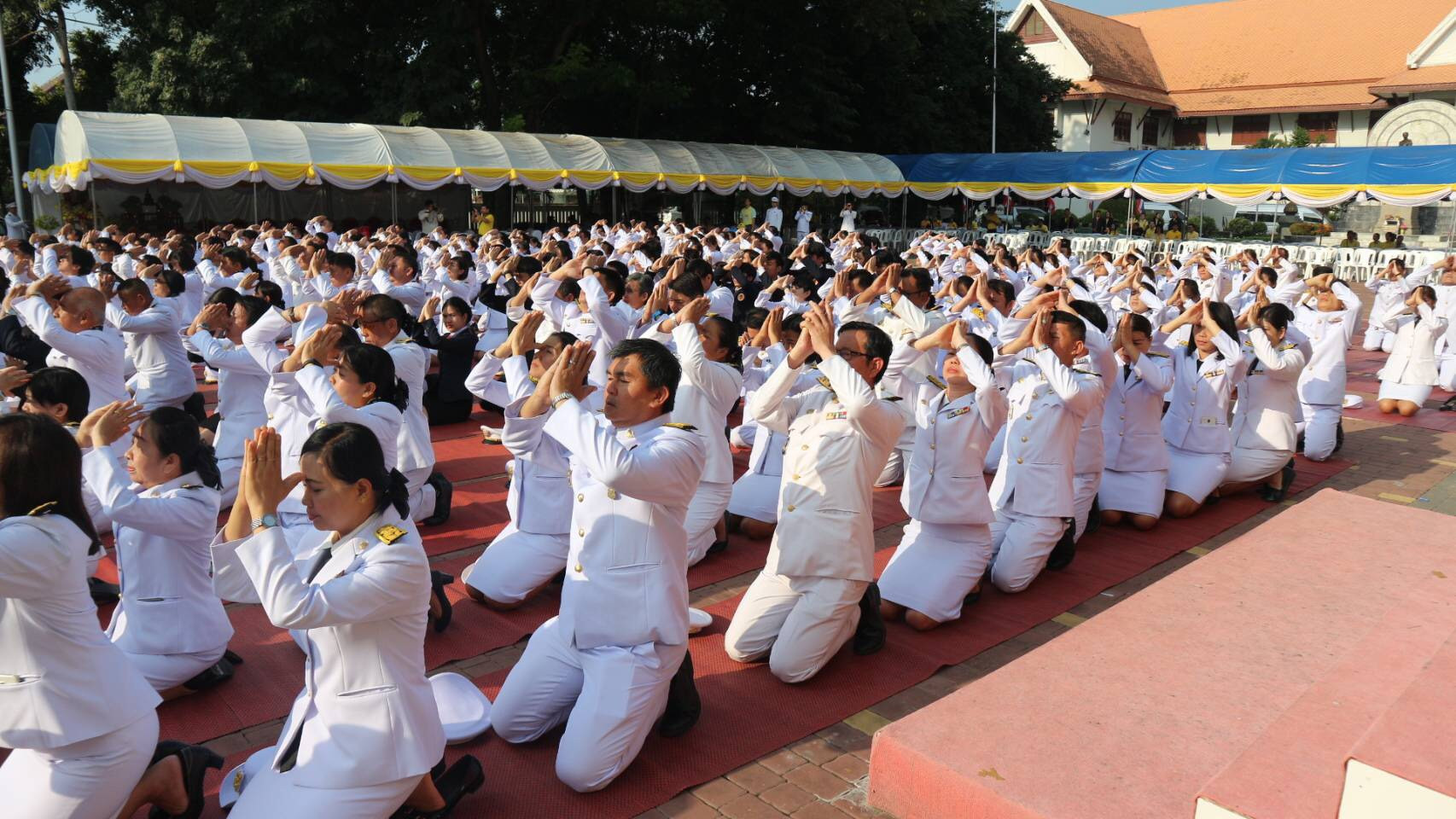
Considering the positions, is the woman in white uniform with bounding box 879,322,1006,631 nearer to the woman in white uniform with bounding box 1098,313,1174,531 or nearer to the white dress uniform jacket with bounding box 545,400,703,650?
the white dress uniform jacket with bounding box 545,400,703,650

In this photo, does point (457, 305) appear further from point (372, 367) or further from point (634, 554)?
point (634, 554)

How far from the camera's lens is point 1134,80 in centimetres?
4222

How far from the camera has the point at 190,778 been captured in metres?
3.32

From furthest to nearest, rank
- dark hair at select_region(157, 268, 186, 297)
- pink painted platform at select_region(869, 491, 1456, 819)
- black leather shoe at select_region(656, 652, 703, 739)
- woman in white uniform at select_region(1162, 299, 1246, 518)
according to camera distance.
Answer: dark hair at select_region(157, 268, 186, 297) → woman in white uniform at select_region(1162, 299, 1246, 518) → black leather shoe at select_region(656, 652, 703, 739) → pink painted platform at select_region(869, 491, 1456, 819)

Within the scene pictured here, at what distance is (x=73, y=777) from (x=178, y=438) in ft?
4.49

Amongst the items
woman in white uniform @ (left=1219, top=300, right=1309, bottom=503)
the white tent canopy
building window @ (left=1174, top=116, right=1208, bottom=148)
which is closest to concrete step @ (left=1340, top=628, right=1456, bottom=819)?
woman in white uniform @ (left=1219, top=300, right=1309, bottom=503)

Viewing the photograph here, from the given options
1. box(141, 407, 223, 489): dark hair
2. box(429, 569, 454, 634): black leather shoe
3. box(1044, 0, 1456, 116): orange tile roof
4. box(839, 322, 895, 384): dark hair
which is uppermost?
box(1044, 0, 1456, 116): orange tile roof

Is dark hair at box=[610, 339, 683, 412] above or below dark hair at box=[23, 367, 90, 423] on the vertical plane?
above

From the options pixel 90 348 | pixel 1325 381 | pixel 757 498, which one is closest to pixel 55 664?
pixel 90 348

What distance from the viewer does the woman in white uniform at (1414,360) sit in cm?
1024

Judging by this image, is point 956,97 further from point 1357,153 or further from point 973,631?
point 973,631

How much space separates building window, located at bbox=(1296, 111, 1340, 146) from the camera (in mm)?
38656

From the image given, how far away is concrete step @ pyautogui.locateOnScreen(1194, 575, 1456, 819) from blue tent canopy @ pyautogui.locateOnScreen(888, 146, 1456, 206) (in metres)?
21.2

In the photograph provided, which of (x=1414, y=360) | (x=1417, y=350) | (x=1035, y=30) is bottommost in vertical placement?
(x=1414, y=360)
